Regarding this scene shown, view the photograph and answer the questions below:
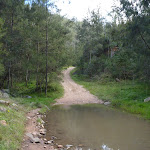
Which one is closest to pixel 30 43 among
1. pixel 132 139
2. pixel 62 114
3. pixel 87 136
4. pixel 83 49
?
pixel 62 114

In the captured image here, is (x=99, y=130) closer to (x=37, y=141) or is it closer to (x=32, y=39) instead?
(x=37, y=141)

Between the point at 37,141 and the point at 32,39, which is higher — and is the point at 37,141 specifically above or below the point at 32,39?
below

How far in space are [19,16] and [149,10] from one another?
1311 centimetres

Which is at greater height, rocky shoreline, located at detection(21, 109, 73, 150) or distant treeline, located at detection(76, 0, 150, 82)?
distant treeline, located at detection(76, 0, 150, 82)

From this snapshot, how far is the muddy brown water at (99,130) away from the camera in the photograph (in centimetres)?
716

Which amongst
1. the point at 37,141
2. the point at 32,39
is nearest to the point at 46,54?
the point at 32,39

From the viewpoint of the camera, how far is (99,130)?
29.0 ft

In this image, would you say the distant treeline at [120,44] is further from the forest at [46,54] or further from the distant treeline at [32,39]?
the distant treeline at [32,39]

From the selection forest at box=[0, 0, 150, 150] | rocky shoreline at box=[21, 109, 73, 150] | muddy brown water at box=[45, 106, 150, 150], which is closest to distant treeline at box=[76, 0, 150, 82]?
forest at box=[0, 0, 150, 150]

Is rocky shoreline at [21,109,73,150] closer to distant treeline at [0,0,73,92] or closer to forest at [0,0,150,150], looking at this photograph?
forest at [0,0,150,150]

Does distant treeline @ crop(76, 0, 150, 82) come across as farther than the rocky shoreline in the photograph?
Yes

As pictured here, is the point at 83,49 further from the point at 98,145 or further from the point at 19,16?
the point at 98,145

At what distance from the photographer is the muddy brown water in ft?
23.5

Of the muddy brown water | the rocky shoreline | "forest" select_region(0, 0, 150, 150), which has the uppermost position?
"forest" select_region(0, 0, 150, 150)
